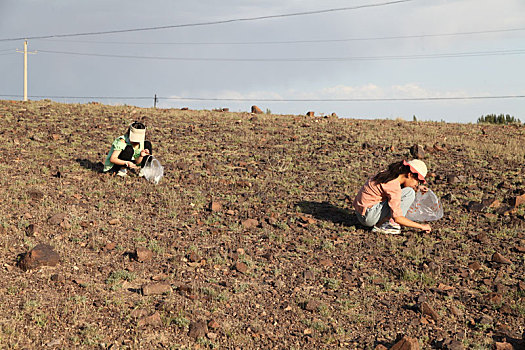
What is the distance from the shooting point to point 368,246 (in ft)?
23.4

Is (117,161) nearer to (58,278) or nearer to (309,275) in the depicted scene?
(58,278)

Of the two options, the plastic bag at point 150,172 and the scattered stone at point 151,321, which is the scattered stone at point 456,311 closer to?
the scattered stone at point 151,321

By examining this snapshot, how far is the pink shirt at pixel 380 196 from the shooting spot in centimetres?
704

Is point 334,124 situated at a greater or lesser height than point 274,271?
greater

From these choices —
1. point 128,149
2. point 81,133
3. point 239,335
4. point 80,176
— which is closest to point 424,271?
→ point 239,335

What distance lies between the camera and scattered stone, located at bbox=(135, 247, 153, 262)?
6176 mm

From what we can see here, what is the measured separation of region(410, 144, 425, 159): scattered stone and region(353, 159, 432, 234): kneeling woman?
5377mm

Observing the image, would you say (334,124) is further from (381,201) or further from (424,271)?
(424,271)

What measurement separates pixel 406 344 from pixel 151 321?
2374 millimetres

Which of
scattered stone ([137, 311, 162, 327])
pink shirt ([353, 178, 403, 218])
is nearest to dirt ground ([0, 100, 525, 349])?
scattered stone ([137, 311, 162, 327])

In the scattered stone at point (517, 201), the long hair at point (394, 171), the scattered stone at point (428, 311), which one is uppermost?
the long hair at point (394, 171)

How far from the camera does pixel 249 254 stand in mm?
6699

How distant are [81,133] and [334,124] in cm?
842

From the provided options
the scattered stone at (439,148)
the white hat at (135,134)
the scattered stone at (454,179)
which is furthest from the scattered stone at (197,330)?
the scattered stone at (439,148)
